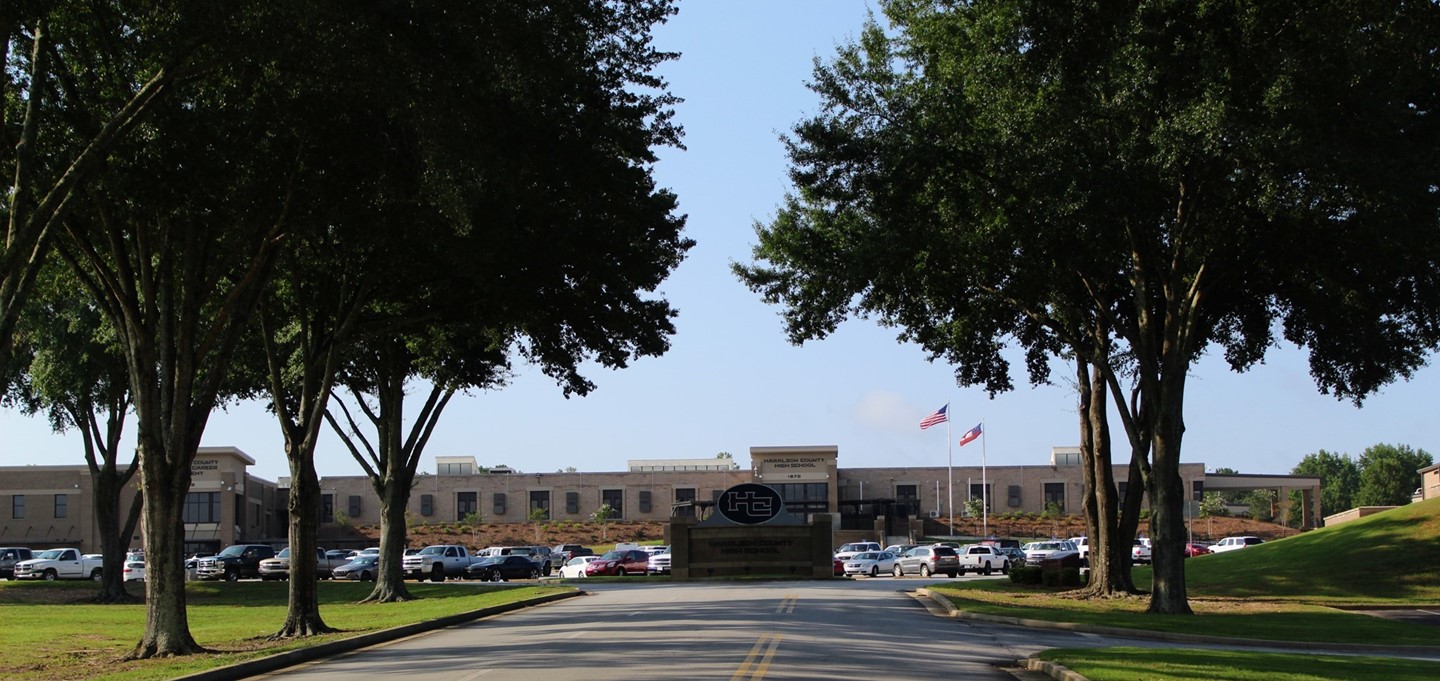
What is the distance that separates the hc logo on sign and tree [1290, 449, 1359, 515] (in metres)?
127

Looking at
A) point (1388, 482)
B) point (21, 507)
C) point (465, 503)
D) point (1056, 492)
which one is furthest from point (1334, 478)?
point (21, 507)

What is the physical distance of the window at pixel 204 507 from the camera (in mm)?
90625

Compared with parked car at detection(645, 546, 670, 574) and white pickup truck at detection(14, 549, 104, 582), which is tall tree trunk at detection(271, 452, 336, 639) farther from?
white pickup truck at detection(14, 549, 104, 582)

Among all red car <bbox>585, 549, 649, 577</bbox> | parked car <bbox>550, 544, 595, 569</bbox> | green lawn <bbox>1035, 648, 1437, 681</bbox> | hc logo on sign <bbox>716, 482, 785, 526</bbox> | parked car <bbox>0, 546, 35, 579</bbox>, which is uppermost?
hc logo on sign <bbox>716, 482, 785, 526</bbox>

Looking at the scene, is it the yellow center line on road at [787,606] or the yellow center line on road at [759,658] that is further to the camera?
the yellow center line on road at [787,606]

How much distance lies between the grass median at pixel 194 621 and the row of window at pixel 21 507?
33.2m

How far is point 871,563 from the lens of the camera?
6181 centimetres

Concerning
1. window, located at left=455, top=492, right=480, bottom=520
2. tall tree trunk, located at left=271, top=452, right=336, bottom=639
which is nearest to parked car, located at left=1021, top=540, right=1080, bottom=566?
tall tree trunk, located at left=271, top=452, right=336, bottom=639

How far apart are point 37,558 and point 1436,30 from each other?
59532mm

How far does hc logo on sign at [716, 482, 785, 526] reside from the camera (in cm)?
5353

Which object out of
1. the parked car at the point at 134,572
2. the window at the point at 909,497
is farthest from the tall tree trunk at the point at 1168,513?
the window at the point at 909,497

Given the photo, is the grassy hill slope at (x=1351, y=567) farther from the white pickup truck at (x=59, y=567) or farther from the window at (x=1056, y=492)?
the window at (x=1056, y=492)

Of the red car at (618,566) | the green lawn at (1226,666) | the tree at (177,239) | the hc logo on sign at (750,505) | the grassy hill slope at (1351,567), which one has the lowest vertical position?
the red car at (618,566)

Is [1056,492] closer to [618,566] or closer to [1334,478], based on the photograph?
[618,566]
